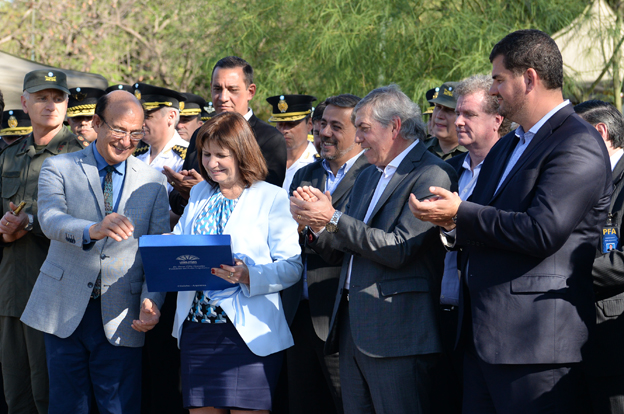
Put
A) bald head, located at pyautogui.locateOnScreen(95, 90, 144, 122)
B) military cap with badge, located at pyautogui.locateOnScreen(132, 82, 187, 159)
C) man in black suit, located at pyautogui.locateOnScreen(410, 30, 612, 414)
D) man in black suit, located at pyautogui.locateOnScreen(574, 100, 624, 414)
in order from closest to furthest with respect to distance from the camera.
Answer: man in black suit, located at pyautogui.locateOnScreen(410, 30, 612, 414)
man in black suit, located at pyautogui.locateOnScreen(574, 100, 624, 414)
bald head, located at pyautogui.locateOnScreen(95, 90, 144, 122)
military cap with badge, located at pyautogui.locateOnScreen(132, 82, 187, 159)

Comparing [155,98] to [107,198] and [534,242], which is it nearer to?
[107,198]

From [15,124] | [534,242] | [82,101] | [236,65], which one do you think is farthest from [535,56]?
[15,124]

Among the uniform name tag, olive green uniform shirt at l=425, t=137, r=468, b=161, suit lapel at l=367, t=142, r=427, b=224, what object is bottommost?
the uniform name tag

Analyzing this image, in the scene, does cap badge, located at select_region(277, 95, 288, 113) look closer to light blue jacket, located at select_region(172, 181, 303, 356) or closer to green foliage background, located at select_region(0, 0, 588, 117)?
light blue jacket, located at select_region(172, 181, 303, 356)

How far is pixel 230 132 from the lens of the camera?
146 inches

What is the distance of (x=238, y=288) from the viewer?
3.60 meters

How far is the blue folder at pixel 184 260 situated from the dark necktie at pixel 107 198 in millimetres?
591

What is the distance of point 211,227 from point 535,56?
1.93 m

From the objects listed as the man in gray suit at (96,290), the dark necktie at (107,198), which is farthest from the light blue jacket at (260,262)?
the dark necktie at (107,198)

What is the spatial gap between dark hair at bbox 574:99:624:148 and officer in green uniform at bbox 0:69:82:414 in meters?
3.61

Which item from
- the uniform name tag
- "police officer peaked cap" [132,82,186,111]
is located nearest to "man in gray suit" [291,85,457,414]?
the uniform name tag

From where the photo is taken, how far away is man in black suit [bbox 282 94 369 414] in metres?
4.09

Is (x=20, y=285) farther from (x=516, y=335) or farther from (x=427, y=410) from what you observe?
(x=516, y=335)

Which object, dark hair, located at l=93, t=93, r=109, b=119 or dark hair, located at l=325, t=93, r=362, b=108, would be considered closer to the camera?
dark hair, located at l=93, t=93, r=109, b=119
